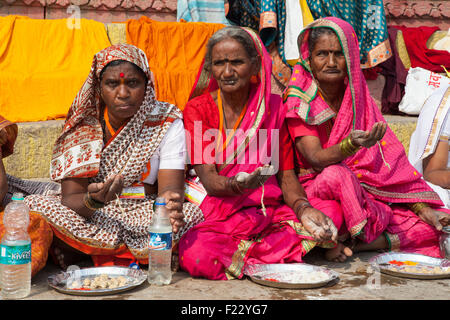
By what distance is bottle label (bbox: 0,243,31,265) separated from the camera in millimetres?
2883

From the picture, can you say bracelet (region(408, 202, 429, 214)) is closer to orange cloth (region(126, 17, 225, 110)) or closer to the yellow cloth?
orange cloth (region(126, 17, 225, 110))

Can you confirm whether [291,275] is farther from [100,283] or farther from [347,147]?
[100,283]

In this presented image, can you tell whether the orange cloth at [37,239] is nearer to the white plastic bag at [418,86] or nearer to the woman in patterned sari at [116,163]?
the woman in patterned sari at [116,163]

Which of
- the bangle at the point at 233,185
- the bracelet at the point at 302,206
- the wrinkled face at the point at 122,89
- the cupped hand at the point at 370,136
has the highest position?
the wrinkled face at the point at 122,89

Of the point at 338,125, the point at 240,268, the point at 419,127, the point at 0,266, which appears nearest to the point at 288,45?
the point at 419,127

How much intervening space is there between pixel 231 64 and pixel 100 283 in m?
1.68

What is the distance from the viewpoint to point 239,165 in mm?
3738

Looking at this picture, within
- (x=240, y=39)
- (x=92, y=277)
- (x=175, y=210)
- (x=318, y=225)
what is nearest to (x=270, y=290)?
(x=318, y=225)

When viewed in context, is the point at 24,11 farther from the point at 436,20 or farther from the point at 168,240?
the point at 436,20

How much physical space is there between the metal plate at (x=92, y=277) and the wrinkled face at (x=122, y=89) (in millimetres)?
997

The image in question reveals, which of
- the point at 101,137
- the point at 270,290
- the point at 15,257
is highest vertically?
the point at 101,137

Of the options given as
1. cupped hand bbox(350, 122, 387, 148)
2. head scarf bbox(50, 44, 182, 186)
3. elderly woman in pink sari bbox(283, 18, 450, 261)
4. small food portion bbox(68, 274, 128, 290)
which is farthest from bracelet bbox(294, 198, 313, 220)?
small food portion bbox(68, 274, 128, 290)

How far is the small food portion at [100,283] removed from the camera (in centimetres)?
305

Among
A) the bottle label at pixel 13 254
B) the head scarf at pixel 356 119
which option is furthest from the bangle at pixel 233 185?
the bottle label at pixel 13 254
